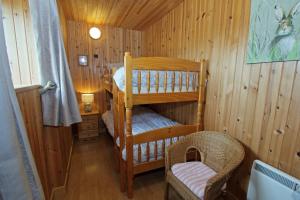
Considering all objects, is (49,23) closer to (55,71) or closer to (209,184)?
(55,71)

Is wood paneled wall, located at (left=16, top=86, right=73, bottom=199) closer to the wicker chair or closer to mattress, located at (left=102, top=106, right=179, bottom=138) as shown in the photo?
mattress, located at (left=102, top=106, right=179, bottom=138)

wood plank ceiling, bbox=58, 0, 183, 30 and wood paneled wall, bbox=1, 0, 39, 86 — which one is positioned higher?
wood plank ceiling, bbox=58, 0, 183, 30

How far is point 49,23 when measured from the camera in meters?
1.52

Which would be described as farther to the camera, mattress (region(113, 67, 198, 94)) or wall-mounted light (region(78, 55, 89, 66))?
wall-mounted light (region(78, 55, 89, 66))

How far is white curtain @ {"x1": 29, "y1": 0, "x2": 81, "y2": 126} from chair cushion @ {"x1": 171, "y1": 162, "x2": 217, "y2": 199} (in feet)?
4.18

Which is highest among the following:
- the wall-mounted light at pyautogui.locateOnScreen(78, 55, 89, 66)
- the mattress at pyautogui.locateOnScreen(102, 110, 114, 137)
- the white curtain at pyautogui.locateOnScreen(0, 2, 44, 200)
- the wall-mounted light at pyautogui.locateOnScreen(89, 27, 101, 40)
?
the wall-mounted light at pyautogui.locateOnScreen(89, 27, 101, 40)

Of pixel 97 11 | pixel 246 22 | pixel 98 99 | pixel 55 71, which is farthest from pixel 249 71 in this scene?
pixel 98 99

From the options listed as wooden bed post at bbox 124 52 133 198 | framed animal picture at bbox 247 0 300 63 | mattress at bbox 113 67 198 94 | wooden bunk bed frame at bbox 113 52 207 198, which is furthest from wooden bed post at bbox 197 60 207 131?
wooden bed post at bbox 124 52 133 198

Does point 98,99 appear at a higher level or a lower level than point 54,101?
lower

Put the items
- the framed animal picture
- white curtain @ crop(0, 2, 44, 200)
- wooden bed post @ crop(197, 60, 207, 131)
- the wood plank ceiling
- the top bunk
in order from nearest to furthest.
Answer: white curtain @ crop(0, 2, 44, 200) → the framed animal picture → the top bunk → wooden bed post @ crop(197, 60, 207, 131) → the wood plank ceiling

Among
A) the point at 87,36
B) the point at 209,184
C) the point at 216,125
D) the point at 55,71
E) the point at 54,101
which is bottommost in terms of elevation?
the point at 209,184

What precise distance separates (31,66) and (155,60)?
1214 millimetres

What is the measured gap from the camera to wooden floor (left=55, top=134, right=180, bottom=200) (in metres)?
1.84

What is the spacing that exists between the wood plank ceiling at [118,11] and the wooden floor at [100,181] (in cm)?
252
